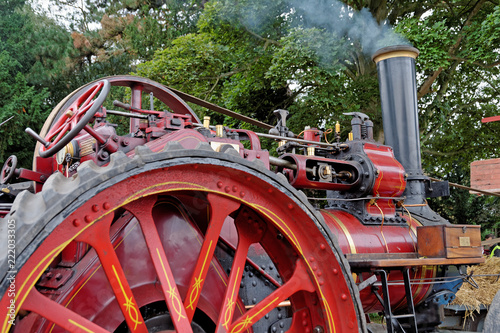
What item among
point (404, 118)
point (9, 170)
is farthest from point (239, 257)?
point (404, 118)

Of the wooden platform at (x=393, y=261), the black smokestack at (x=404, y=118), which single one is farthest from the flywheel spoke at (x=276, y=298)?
the black smokestack at (x=404, y=118)

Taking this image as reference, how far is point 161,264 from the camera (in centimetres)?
191

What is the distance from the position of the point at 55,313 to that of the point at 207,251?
2.24 ft

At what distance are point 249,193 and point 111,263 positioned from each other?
0.70m

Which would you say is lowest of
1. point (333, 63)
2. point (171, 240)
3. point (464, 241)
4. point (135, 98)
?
point (171, 240)

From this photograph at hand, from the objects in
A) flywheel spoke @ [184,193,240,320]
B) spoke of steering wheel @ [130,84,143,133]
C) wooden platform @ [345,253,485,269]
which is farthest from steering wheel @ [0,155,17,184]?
wooden platform @ [345,253,485,269]

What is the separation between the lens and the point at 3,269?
1395mm

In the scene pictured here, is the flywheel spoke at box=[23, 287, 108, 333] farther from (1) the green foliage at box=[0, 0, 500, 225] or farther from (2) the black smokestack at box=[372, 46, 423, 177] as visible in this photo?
(1) the green foliage at box=[0, 0, 500, 225]

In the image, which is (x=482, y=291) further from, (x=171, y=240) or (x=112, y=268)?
(x=112, y=268)

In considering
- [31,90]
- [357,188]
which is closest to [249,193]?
[357,188]

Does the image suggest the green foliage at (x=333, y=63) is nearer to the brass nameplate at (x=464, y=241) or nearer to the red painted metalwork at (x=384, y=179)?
the red painted metalwork at (x=384, y=179)

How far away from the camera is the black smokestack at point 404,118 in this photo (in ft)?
14.0

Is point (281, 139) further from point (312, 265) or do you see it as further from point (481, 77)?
point (481, 77)

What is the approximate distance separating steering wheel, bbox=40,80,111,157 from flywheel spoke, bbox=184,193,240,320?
66cm
